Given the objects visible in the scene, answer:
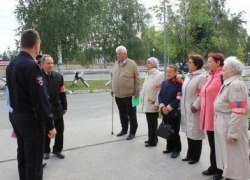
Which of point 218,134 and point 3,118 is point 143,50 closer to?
point 3,118

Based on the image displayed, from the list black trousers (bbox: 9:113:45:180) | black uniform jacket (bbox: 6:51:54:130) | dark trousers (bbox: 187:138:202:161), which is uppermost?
black uniform jacket (bbox: 6:51:54:130)

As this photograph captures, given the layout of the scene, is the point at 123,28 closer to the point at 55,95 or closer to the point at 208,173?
the point at 55,95

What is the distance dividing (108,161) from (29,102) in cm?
257

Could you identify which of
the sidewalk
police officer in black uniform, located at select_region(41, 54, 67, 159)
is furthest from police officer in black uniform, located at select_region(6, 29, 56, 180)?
police officer in black uniform, located at select_region(41, 54, 67, 159)

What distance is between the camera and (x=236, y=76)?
185 inches

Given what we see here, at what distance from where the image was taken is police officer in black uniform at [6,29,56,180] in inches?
154

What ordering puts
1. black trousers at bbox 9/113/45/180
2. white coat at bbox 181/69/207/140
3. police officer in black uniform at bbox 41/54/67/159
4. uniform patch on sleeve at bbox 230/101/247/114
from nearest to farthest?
black trousers at bbox 9/113/45/180
uniform patch on sleeve at bbox 230/101/247/114
white coat at bbox 181/69/207/140
police officer in black uniform at bbox 41/54/67/159

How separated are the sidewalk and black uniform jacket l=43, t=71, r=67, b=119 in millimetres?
857

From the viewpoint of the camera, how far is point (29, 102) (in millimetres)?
4043

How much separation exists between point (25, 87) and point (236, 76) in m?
2.59

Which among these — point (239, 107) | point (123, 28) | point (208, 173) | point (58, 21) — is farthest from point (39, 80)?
point (123, 28)

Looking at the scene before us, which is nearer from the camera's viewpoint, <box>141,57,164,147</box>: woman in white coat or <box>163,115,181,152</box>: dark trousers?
<box>163,115,181,152</box>: dark trousers

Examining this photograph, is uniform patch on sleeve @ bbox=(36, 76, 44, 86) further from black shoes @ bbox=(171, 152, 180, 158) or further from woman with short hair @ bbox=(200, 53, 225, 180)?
black shoes @ bbox=(171, 152, 180, 158)

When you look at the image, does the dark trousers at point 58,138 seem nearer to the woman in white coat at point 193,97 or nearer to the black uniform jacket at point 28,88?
the woman in white coat at point 193,97
